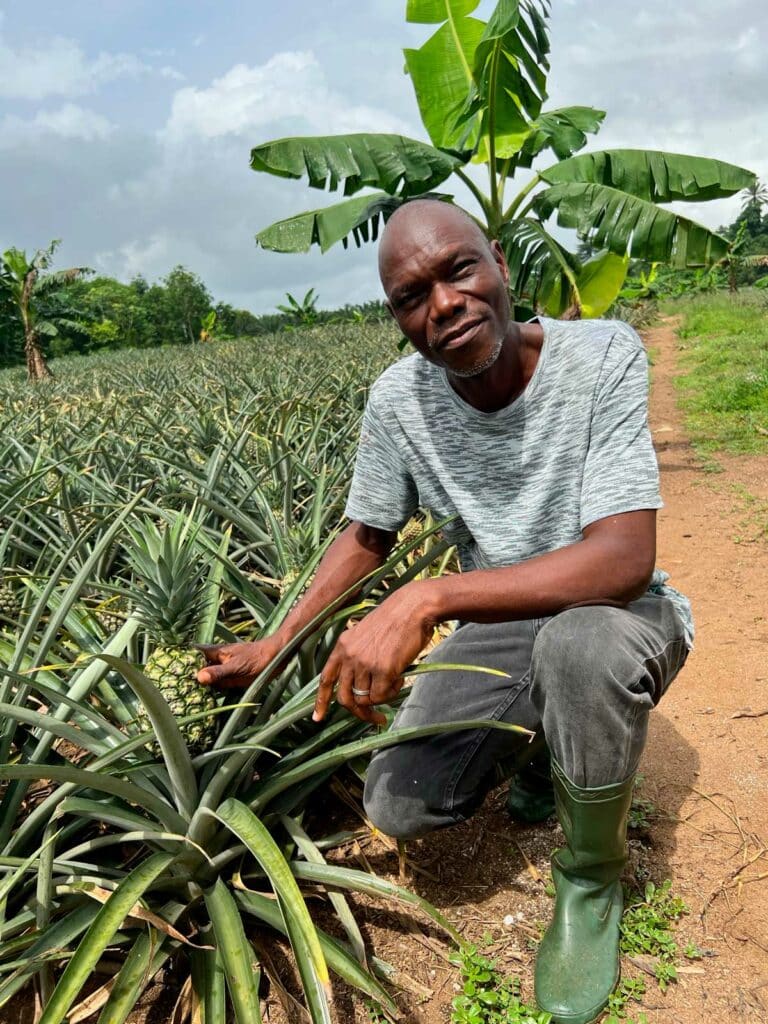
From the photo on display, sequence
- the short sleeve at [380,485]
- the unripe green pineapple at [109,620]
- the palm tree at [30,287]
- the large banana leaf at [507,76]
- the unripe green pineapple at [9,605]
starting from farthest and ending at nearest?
the palm tree at [30,287] → the large banana leaf at [507,76] → the unripe green pineapple at [9,605] → the unripe green pineapple at [109,620] → the short sleeve at [380,485]

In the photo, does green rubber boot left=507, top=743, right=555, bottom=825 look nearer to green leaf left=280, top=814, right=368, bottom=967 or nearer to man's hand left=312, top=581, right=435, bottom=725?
green leaf left=280, top=814, right=368, bottom=967

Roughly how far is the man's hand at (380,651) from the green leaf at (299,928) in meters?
0.23

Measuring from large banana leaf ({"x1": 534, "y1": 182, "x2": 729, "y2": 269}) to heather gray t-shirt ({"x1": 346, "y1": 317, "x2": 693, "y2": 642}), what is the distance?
3.84 metres

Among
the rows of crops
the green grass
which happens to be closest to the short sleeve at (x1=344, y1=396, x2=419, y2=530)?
the rows of crops

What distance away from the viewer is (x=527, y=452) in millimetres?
1526

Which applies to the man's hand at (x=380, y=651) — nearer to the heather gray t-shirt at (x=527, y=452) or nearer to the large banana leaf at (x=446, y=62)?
the heather gray t-shirt at (x=527, y=452)

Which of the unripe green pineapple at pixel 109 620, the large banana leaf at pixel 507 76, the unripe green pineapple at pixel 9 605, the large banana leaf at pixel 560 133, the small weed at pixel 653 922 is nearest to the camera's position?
the small weed at pixel 653 922

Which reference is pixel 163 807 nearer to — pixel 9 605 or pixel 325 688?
pixel 325 688

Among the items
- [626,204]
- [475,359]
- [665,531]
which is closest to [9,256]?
[626,204]

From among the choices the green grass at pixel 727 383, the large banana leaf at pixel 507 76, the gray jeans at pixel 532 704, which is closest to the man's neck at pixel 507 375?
the gray jeans at pixel 532 704

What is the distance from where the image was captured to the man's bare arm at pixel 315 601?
4.77 ft

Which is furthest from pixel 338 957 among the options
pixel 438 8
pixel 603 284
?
pixel 438 8

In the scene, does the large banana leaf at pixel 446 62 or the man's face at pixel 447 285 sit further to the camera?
the large banana leaf at pixel 446 62

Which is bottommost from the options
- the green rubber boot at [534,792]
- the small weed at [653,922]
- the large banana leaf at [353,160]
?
the small weed at [653,922]
